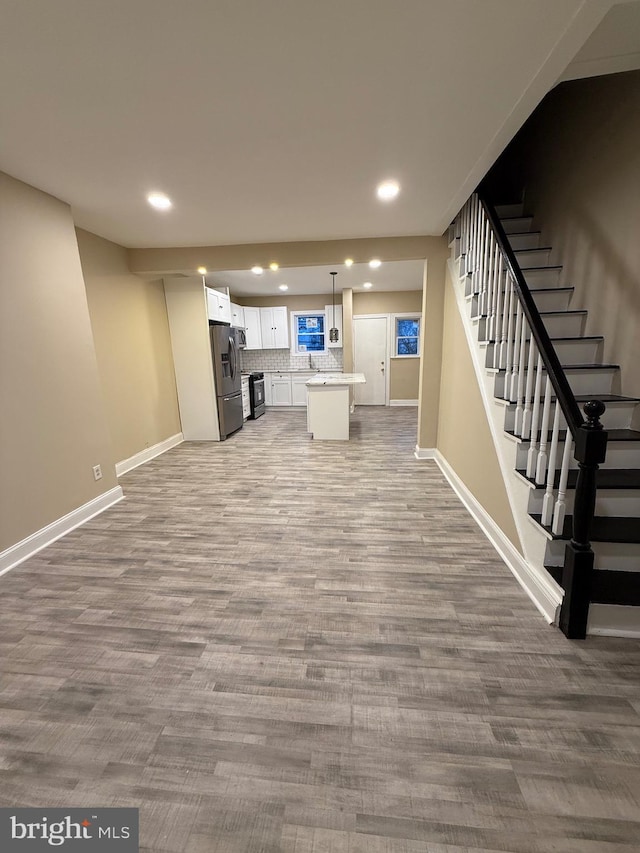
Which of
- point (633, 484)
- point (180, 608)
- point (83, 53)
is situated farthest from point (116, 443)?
point (633, 484)

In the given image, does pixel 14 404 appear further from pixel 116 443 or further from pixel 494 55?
pixel 494 55

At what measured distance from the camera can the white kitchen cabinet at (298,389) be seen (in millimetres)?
7992

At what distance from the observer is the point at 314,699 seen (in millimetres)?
1362

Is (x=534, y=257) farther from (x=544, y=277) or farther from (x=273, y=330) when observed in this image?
(x=273, y=330)

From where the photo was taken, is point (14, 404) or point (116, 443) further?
point (116, 443)

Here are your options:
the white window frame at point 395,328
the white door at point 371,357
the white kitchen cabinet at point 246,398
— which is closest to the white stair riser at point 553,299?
the white window frame at point 395,328

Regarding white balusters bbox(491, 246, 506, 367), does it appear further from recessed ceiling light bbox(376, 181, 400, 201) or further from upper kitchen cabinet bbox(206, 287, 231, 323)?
upper kitchen cabinet bbox(206, 287, 231, 323)

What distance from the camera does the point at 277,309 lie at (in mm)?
7703

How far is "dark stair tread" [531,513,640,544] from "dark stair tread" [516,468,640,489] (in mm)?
178

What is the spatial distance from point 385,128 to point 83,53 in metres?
1.42

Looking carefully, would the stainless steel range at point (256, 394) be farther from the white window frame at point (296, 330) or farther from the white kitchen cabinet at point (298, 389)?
the white window frame at point (296, 330)

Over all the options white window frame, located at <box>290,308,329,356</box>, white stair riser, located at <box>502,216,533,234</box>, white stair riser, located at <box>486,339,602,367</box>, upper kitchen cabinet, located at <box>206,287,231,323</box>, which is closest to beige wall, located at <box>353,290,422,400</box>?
white window frame, located at <box>290,308,329,356</box>

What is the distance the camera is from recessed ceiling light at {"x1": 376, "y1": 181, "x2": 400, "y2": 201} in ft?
8.30

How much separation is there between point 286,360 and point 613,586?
7352mm
